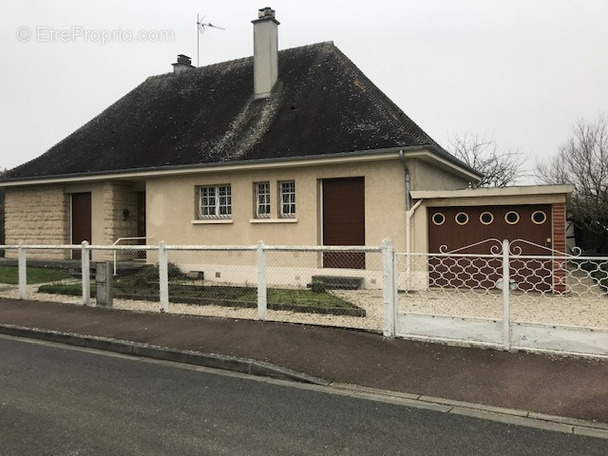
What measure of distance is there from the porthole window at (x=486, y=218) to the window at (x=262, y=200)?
568 cm

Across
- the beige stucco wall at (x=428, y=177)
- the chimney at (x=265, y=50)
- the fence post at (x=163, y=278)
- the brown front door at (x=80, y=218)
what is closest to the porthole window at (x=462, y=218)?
the beige stucco wall at (x=428, y=177)

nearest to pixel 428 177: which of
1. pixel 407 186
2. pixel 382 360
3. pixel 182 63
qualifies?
pixel 407 186

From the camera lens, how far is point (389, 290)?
7148 millimetres

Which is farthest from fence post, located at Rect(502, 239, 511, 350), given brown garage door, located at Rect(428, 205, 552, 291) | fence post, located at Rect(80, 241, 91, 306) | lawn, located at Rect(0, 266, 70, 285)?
lawn, located at Rect(0, 266, 70, 285)

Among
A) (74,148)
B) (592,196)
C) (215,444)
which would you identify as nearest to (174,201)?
(74,148)

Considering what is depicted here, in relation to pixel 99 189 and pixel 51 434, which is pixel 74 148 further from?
pixel 51 434

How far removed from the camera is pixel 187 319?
8.73 metres

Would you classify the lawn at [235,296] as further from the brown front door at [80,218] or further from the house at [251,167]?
the brown front door at [80,218]

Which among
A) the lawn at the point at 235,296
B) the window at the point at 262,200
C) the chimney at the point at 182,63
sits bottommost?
the lawn at the point at 235,296

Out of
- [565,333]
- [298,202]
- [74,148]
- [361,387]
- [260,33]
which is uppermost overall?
[260,33]

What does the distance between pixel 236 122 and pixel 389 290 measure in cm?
1015

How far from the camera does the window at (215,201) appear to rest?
48.4 ft

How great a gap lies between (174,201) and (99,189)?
328 cm

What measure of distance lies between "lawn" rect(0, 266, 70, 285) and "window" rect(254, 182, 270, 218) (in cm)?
604
